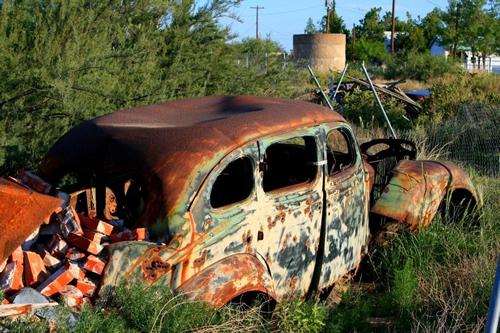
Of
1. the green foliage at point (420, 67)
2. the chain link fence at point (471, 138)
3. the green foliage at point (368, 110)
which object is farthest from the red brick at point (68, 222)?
the green foliage at point (420, 67)

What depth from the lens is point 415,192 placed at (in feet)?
20.1

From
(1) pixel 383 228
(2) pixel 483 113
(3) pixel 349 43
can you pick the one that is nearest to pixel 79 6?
(1) pixel 383 228

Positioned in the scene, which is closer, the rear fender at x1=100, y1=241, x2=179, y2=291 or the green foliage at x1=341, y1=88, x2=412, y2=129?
the rear fender at x1=100, y1=241, x2=179, y2=291

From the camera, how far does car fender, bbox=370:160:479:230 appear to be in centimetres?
604

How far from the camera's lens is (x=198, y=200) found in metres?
4.01

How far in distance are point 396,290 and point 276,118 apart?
5.48 feet

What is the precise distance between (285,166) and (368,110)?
478 inches

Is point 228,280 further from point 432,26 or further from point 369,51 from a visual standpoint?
point 432,26

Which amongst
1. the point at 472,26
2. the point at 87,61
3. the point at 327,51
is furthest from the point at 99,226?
the point at 472,26

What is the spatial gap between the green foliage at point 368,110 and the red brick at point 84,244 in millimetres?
13072

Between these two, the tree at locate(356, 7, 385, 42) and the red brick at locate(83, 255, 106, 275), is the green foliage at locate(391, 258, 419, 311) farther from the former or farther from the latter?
the tree at locate(356, 7, 385, 42)

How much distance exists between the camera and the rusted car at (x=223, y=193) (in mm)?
3934

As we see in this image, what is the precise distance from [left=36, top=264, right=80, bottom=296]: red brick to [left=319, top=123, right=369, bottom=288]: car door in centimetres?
197

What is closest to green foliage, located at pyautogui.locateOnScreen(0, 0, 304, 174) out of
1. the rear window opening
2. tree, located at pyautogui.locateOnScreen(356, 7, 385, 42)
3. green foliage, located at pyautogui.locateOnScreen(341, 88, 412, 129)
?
the rear window opening
